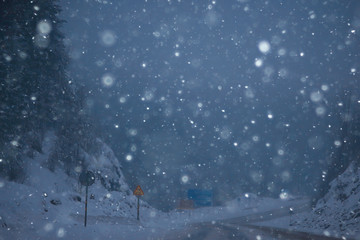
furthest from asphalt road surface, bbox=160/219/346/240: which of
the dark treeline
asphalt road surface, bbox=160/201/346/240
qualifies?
the dark treeline

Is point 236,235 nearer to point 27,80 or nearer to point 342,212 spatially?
point 342,212

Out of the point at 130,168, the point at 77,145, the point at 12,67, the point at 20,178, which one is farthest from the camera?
the point at 130,168

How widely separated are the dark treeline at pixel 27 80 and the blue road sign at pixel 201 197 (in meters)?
31.0

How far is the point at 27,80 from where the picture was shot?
56.0 feet

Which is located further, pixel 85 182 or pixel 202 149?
pixel 202 149

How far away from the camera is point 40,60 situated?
18547mm

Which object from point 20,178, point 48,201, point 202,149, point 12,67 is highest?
point 202,149

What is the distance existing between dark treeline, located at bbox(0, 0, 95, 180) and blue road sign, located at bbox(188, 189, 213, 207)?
102ft

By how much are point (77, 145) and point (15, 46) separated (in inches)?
698

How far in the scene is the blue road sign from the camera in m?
55.3

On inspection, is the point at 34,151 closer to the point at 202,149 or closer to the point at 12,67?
the point at 12,67

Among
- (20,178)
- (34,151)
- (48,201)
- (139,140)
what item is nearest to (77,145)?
(34,151)

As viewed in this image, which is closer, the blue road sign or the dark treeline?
the dark treeline

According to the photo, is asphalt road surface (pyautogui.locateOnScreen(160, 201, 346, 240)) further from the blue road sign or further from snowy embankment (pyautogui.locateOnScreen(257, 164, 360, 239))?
the blue road sign
